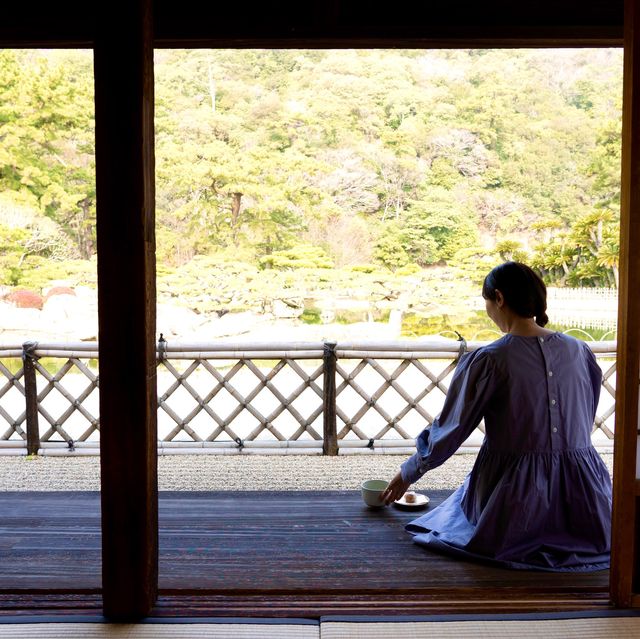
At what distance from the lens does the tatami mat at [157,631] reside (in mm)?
1640

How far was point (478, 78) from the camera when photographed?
29.7 ft

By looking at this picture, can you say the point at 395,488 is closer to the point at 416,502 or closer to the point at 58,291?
the point at 416,502

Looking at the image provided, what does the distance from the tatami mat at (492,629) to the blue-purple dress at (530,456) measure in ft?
1.72

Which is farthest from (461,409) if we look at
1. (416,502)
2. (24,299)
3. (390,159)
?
(24,299)

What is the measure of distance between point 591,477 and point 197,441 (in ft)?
8.67

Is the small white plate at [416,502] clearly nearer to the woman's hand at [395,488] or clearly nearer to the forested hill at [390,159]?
the woman's hand at [395,488]

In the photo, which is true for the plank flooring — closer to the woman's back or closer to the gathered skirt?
the gathered skirt

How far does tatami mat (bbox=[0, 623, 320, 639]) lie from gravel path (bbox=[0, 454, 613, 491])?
1.87 m

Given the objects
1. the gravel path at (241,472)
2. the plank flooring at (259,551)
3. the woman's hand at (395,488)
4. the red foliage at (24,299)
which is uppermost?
the red foliage at (24,299)

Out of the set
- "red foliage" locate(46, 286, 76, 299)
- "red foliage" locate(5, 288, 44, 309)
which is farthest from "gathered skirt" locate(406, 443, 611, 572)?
"red foliage" locate(5, 288, 44, 309)

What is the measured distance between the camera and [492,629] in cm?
168

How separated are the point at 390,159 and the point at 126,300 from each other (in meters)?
7.80

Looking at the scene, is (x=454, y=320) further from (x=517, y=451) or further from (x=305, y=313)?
(x=517, y=451)

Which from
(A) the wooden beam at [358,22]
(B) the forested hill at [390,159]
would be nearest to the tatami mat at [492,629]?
(A) the wooden beam at [358,22]
